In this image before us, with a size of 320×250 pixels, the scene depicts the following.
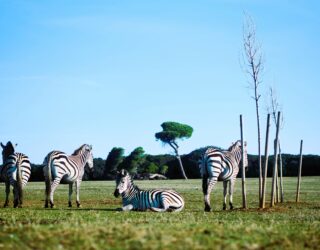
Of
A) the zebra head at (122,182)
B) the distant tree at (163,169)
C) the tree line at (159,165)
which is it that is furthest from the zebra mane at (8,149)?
the distant tree at (163,169)

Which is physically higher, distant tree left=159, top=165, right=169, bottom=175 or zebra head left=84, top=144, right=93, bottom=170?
zebra head left=84, top=144, right=93, bottom=170

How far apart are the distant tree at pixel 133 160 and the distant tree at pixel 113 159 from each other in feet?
3.79

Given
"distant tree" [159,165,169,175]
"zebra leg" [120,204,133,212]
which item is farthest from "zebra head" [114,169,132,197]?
"distant tree" [159,165,169,175]

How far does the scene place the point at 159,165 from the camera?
84062mm

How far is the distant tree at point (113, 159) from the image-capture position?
7637cm

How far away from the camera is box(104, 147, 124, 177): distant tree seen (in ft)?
251

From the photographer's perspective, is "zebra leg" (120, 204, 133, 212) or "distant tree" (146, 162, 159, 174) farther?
"distant tree" (146, 162, 159, 174)

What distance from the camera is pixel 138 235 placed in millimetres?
8195

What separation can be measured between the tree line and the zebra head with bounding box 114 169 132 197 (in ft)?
159

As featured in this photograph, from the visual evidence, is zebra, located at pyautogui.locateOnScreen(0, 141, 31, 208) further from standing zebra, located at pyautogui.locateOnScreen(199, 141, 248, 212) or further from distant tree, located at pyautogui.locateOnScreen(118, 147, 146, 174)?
distant tree, located at pyautogui.locateOnScreen(118, 147, 146, 174)

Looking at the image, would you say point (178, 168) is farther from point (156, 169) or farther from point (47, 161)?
point (47, 161)

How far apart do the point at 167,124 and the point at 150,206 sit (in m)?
91.7

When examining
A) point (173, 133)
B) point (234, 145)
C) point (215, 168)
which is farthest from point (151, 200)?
point (173, 133)

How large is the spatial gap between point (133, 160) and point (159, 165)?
5.81 m
